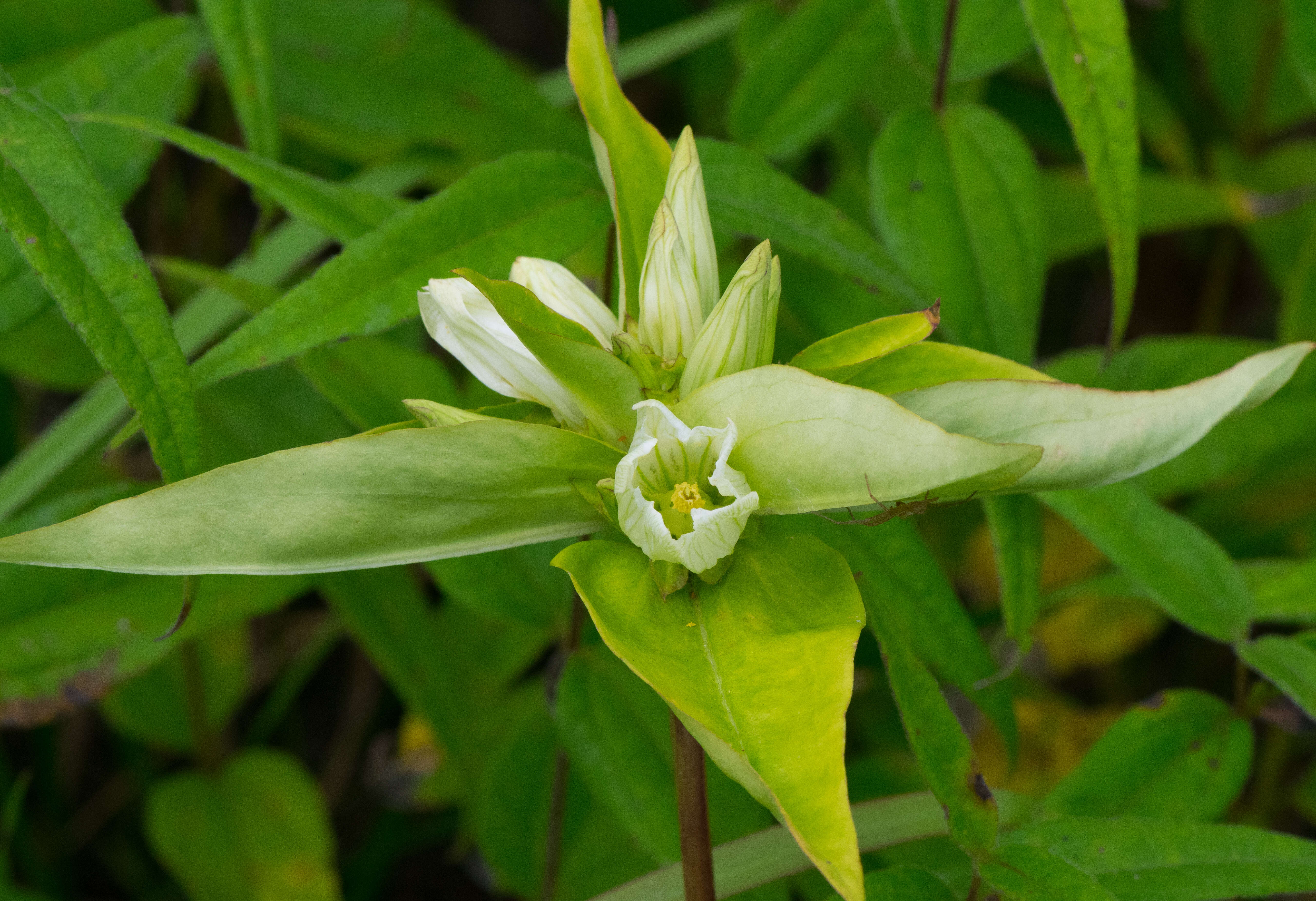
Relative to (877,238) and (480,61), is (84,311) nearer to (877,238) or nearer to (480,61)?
(480,61)

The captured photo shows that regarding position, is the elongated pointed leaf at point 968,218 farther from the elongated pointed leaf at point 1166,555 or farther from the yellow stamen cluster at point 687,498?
the yellow stamen cluster at point 687,498

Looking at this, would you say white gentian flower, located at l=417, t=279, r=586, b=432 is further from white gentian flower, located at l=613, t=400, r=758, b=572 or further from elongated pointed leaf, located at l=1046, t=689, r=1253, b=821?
elongated pointed leaf, located at l=1046, t=689, r=1253, b=821

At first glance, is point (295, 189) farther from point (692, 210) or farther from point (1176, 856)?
point (1176, 856)

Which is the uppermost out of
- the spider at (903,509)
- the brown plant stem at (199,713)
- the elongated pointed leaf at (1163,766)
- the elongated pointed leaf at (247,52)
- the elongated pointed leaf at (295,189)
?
the elongated pointed leaf at (247,52)

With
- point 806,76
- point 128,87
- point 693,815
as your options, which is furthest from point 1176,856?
point 128,87

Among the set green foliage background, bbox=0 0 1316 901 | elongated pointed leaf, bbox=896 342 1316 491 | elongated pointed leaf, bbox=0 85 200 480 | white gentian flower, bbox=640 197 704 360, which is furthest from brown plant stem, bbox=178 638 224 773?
elongated pointed leaf, bbox=896 342 1316 491

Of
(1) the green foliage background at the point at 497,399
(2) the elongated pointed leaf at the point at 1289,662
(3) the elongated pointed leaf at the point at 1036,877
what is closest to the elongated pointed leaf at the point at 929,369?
(1) the green foliage background at the point at 497,399

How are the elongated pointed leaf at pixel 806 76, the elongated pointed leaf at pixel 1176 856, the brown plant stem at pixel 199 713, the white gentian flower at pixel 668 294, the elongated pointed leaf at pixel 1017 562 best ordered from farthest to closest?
the brown plant stem at pixel 199 713 → the elongated pointed leaf at pixel 806 76 → the elongated pointed leaf at pixel 1017 562 → the elongated pointed leaf at pixel 1176 856 → the white gentian flower at pixel 668 294

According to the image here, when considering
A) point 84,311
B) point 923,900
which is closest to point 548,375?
point 84,311
